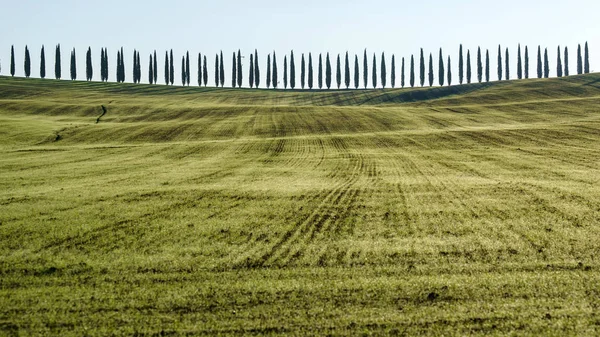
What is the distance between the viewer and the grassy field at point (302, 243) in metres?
7.89

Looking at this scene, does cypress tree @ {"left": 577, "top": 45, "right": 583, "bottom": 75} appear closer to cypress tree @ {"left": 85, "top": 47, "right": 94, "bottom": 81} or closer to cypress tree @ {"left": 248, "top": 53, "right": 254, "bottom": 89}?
cypress tree @ {"left": 248, "top": 53, "right": 254, "bottom": 89}

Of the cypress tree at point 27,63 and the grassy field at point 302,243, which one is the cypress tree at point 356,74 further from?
the grassy field at point 302,243

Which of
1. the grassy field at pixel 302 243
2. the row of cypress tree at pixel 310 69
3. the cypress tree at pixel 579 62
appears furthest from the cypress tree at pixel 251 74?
the grassy field at pixel 302 243

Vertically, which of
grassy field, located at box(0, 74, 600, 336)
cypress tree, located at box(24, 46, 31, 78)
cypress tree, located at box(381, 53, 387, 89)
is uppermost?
cypress tree, located at box(24, 46, 31, 78)

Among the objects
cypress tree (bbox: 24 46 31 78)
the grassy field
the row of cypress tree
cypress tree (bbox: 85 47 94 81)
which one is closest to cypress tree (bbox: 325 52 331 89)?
the row of cypress tree

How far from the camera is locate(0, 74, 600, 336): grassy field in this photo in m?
7.89

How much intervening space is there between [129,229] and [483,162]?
2240cm

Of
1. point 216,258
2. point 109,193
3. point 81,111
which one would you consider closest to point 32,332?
point 216,258

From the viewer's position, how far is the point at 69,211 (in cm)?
1579

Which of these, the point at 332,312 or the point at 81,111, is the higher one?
the point at 81,111

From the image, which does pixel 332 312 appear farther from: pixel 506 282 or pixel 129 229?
pixel 129 229

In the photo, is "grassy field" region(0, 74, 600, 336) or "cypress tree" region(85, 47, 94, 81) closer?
"grassy field" region(0, 74, 600, 336)

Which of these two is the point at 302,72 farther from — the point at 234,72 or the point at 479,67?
the point at 479,67

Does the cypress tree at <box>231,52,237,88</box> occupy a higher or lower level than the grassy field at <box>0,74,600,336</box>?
higher
